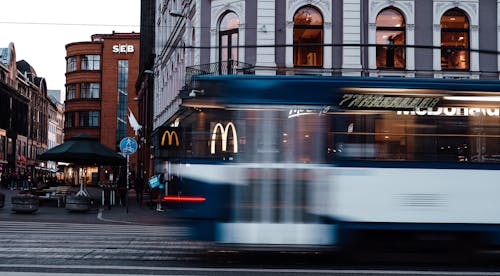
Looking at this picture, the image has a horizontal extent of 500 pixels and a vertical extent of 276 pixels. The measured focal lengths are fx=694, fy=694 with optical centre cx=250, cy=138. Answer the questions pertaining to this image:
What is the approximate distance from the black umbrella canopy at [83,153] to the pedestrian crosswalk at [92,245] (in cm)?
1123

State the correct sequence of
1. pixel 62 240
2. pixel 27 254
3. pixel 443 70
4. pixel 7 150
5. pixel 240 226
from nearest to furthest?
pixel 240 226 → pixel 27 254 → pixel 62 240 → pixel 443 70 → pixel 7 150

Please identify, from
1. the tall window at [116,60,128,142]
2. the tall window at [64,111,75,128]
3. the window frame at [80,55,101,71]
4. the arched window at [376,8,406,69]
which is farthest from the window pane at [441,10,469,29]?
the tall window at [64,111,75,128]

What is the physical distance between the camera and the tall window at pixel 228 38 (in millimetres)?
30755

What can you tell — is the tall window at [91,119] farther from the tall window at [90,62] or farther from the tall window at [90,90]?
the tall window at [90,62]

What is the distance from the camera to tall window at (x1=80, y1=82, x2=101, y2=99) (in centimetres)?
10406

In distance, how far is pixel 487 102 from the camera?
11.9m

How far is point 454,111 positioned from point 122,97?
91848mm

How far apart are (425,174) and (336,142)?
5.19ft

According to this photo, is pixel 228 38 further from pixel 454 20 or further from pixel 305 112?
pixel 305 112

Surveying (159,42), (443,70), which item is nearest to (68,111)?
(159,42)

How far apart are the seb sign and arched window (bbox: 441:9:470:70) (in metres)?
73.8

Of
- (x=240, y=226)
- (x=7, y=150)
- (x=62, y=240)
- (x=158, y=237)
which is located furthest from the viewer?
(x=7, y=150)

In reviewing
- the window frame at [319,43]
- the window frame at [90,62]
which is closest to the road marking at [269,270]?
the window frame at [319,43]

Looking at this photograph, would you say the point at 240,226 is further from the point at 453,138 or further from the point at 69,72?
the point at 69,72
